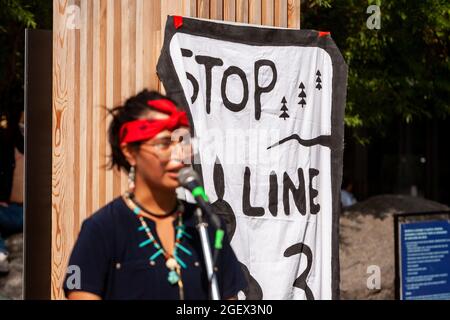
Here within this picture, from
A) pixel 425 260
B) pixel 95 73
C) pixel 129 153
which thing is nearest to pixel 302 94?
pixel 95 73

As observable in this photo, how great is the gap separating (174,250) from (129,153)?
1.31ft

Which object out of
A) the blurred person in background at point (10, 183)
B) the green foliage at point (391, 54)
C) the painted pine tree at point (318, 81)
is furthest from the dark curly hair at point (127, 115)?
the blurred person in background at point (10, 183)

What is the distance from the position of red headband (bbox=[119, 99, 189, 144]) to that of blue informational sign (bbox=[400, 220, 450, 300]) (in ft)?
16.9

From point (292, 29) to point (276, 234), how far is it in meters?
1.35

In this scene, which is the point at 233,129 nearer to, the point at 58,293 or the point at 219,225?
the point at 58,293

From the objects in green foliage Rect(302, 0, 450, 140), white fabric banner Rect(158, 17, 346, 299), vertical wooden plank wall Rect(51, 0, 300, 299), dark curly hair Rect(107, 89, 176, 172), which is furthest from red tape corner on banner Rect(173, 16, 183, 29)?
green foliage Rect(302, 0, 450, 140)

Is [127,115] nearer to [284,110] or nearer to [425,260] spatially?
[284,110]

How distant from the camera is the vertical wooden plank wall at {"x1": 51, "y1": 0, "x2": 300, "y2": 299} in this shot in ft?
17.0

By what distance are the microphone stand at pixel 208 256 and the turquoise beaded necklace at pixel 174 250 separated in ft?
0.25

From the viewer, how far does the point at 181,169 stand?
3039 millimetres

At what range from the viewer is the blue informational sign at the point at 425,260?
311 inches

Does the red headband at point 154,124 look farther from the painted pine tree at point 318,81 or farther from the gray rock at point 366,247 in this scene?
the gray rock at point 366,247

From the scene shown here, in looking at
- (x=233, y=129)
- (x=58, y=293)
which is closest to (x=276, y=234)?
(x=233, y=129)

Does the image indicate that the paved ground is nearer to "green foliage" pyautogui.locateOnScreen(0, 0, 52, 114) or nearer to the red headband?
"green foliage" pyautogui.locateOnScreen(0, 0, 52, 114)
